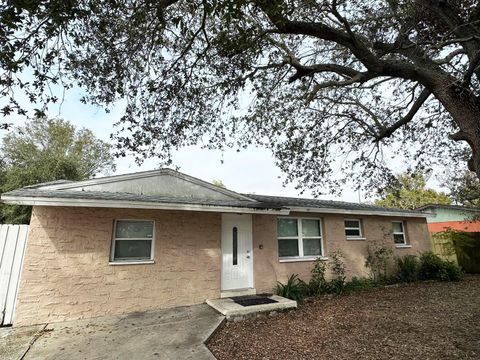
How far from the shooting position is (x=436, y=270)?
11.2m

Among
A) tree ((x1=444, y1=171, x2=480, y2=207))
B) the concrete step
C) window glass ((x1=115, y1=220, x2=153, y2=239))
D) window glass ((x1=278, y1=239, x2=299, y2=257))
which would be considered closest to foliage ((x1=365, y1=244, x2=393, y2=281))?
window glass ((x1=278, y1=239, x2=299, y2=257))

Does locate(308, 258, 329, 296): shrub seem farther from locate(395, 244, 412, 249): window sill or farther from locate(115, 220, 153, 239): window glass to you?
locate(115, 220, 153, 239): window glass

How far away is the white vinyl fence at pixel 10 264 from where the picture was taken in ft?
19.3

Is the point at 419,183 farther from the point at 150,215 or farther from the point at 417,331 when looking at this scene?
the point at 150,215

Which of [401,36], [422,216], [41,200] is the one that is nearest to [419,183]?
[422,216]

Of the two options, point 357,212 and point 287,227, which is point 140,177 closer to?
point 287,227

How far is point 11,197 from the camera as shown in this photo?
5.50m

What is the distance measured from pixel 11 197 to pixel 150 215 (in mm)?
3010

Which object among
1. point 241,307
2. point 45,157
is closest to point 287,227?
point 241,307

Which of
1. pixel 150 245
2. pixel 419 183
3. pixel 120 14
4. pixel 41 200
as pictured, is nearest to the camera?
pixel 120 14

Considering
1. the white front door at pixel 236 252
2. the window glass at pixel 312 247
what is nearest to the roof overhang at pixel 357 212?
the window glass at pixel 312 247

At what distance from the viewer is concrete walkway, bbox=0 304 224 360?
433 centimetres

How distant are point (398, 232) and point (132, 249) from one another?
11.4m

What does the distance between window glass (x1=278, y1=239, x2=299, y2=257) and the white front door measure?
1.24m
